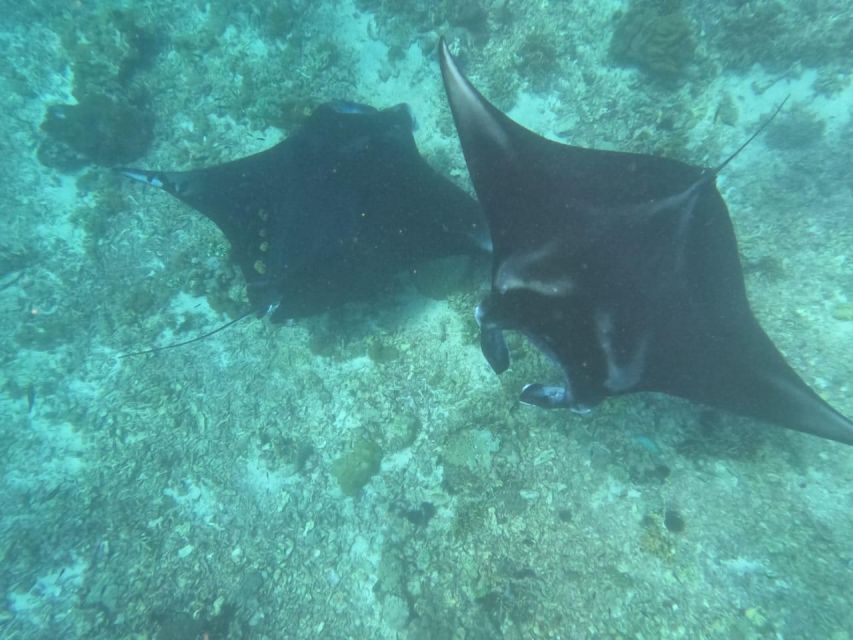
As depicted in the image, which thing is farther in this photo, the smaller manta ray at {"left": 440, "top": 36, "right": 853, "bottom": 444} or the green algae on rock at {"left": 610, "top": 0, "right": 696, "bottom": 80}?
the green algae on rock at {"left": 610, "top": 0, "right": 696, "bottom": 80}

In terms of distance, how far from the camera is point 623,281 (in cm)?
304

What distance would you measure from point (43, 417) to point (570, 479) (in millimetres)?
7036

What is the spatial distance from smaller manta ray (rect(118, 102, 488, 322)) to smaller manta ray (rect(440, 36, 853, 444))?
1087mm

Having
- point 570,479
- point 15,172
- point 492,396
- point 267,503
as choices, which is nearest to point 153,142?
point 15,172

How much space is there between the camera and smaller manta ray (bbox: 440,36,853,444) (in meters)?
3.01

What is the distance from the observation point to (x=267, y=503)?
5242 mm

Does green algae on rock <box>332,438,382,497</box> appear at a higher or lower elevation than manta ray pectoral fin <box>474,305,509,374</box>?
lower

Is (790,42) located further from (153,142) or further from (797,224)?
(153,142)

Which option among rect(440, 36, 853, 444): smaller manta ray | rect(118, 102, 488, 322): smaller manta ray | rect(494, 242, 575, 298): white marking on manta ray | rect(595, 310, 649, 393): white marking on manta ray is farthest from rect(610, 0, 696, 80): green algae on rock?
rect(595, 310, 649, 393): white marking on manta ray

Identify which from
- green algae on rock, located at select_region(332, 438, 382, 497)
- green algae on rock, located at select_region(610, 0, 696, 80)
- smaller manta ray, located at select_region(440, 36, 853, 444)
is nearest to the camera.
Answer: smaller manta ray, located at select_region(440, 36, 853, 444)

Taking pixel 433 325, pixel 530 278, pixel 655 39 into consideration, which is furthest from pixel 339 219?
pixel 655 39

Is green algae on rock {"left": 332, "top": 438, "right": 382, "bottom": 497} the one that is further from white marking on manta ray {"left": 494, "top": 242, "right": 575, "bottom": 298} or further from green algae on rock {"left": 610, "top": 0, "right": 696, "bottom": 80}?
green algae on rock {"left": 610, "top": 0, "right": 696, "bottom": 80}

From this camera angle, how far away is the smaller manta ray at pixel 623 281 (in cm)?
301

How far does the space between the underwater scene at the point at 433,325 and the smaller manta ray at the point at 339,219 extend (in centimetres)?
3
